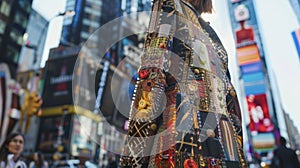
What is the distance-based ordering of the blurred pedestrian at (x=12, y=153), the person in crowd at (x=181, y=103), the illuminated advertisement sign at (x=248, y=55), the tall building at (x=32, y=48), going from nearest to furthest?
1. the person in crowd at (x=181, y=103)
2. the blurred pedestrian at (x=12, y=153)
3. the tall building at (x=32, y=48)
4. the illuminated advertisement sign at (x=248, y=55)

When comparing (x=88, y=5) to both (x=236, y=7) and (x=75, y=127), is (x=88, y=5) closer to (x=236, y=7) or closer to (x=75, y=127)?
(x=75, y=127)

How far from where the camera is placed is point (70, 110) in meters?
21.4

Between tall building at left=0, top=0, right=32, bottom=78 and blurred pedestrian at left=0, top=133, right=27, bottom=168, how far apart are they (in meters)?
9.49

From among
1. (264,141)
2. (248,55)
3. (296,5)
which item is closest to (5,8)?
(296,5)

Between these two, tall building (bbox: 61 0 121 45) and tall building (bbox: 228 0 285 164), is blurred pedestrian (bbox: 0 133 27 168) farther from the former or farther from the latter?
tall building (bbox: 61 0 121 45)

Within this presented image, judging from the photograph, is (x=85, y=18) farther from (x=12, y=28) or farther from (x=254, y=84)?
(x=254, y=84)

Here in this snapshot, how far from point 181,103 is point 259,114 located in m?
17.6

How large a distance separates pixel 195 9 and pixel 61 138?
70.5ft

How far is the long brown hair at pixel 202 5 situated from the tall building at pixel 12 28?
540 inches

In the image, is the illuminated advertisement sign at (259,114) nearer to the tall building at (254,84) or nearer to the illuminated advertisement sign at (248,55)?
the tall building at (254,84)

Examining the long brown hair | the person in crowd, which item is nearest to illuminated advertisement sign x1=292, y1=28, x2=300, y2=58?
the long brown hair

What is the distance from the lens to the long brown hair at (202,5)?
3.78 feet

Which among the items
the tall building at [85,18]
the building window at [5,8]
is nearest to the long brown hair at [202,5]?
the building window at [5,8]

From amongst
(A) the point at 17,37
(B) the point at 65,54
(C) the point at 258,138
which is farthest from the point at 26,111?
(C) the point at 258,138
